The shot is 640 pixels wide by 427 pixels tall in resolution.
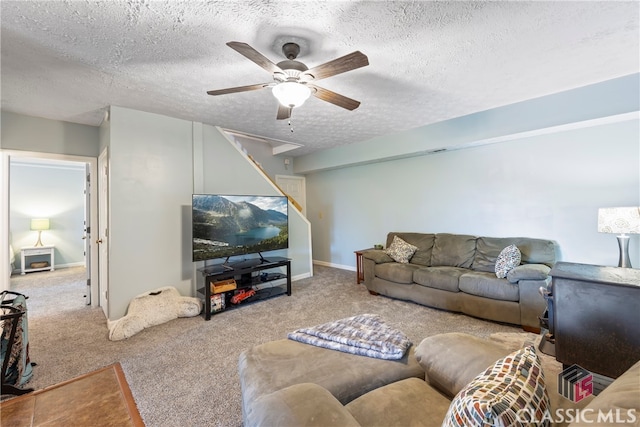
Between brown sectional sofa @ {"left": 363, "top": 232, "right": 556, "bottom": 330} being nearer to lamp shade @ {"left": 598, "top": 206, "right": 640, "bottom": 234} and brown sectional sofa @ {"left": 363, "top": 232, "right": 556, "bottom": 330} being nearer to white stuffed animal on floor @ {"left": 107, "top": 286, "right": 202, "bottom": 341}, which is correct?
A: lamp shade @ {"left": 598, "top": 206, "right": 640, "bottom": 234}

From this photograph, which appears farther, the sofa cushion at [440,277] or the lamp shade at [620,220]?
the sofa cushion at [440,277]

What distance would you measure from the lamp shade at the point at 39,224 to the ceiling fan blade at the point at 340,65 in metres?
6.89

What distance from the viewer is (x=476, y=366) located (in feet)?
3.63

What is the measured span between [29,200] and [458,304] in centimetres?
821

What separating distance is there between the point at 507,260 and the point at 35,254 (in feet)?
27.3

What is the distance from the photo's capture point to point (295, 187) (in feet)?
21.1

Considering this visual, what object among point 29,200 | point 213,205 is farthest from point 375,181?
point 29,200

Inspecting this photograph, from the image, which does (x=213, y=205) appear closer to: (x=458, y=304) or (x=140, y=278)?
(x=140, y=278)

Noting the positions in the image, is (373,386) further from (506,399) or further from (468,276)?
(468,276)

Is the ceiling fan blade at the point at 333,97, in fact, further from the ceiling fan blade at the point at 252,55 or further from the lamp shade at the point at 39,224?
the lamp shade at the point at 39,224

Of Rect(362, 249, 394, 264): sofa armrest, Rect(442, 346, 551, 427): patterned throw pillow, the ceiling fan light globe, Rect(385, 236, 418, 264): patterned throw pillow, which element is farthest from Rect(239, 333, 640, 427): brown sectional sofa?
Rect(385, 236, 418, 264): patterned throw pillow

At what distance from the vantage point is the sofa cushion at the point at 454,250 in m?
3.72

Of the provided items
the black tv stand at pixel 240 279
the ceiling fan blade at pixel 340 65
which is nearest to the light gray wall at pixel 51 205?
the black tv stand at pixel 240 279

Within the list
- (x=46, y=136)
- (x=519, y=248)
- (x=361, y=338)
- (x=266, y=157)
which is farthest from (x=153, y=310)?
(x=519, y=248)
